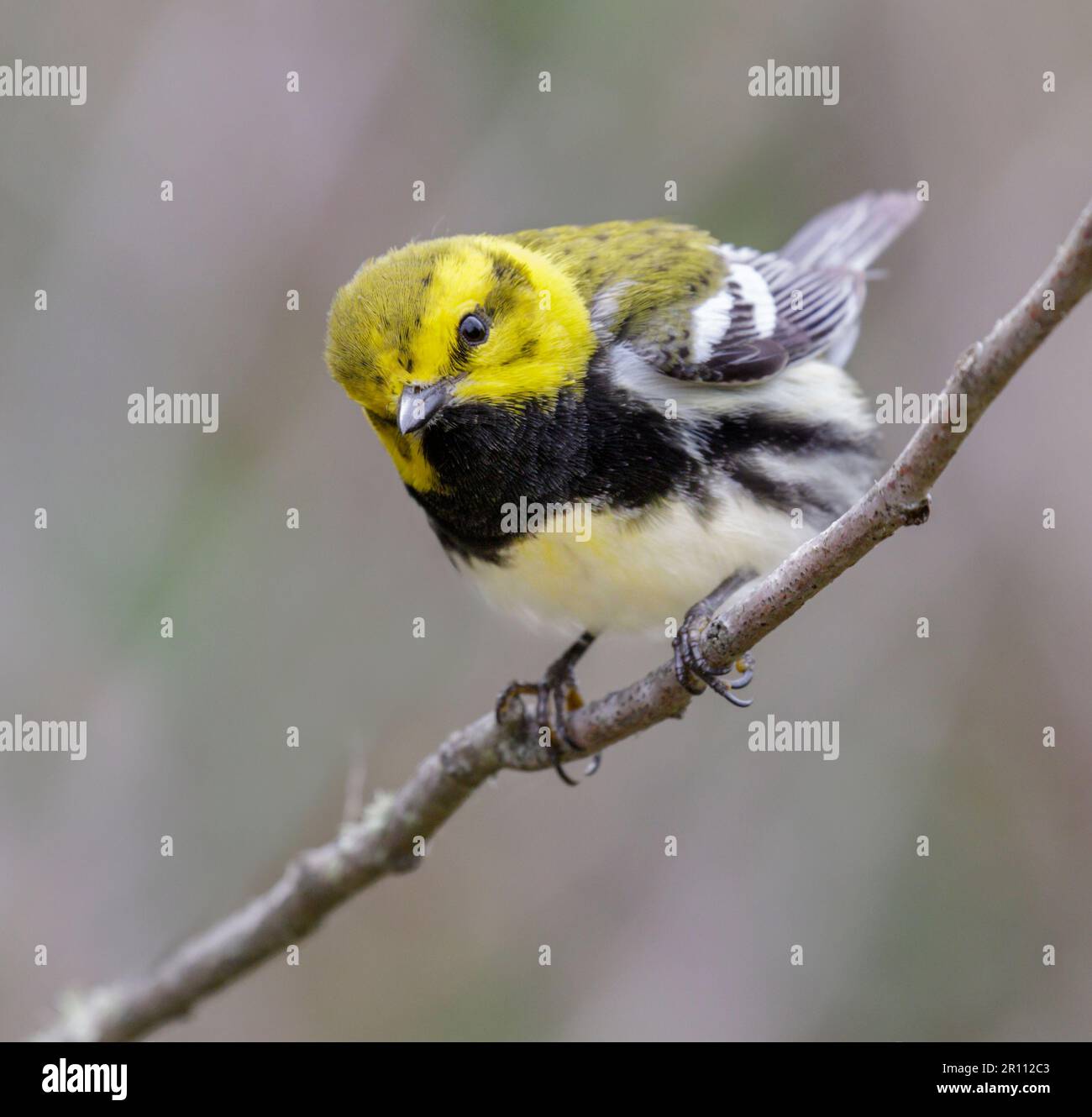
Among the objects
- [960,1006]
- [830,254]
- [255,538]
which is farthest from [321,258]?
[960,1006]

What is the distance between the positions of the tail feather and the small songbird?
4.29 feet

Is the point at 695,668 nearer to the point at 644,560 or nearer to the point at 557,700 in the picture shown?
the point at 644,560

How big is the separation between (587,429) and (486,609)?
179cm

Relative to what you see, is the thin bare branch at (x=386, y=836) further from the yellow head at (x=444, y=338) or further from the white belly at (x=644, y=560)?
the yellow head at (x=444, y=338)

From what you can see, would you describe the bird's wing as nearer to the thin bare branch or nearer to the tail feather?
the tail feather

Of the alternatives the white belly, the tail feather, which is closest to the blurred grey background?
the tail feather

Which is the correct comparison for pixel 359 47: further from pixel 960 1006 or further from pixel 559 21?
pixel 960 1006

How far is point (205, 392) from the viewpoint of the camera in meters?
5.91

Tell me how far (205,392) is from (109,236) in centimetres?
81

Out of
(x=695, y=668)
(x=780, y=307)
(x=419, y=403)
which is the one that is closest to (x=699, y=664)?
(x=695, y=668)

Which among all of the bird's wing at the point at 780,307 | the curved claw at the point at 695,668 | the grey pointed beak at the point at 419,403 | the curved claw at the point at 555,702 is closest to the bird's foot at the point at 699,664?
the curved claw at the point at 695,668

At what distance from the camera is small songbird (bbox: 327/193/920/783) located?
3.73 meters

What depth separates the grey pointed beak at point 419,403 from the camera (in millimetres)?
3535

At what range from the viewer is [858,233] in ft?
18.5
